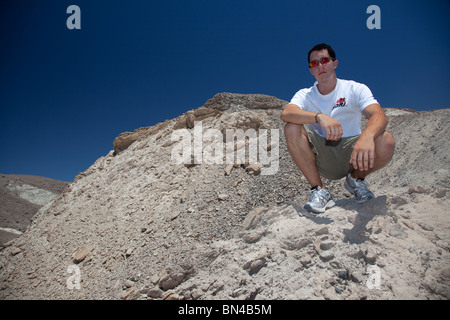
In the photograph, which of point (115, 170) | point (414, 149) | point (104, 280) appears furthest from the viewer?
point (115, 170)

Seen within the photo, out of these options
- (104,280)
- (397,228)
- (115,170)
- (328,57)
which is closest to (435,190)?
(397,228)

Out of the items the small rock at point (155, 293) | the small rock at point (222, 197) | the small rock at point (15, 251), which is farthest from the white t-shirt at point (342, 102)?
the small rock at point (15, 251)

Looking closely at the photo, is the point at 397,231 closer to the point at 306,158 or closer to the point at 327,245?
the point at 327,245

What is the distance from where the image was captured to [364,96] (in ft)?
10.6

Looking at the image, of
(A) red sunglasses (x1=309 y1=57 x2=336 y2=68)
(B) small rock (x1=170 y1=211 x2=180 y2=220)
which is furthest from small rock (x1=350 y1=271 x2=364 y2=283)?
(B) small rock (x1=170 y1=211 x2=180 y2=220)

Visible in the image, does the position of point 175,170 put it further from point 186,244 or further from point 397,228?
point 397,228

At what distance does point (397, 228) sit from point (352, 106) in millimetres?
1613

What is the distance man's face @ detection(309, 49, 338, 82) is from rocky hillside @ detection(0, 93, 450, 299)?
1.82 m

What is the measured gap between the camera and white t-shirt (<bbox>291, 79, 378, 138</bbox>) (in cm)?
329

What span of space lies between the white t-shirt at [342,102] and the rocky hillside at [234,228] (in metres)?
1.15

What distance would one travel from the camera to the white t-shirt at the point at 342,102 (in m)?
3.29

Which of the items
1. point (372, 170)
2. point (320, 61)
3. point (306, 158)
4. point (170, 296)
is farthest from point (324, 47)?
point (170, 296)

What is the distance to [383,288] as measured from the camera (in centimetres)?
225

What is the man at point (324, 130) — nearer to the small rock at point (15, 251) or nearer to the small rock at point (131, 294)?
the small rock at point (131, 294)
